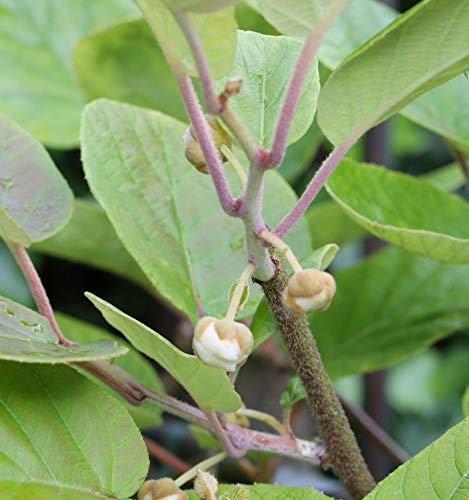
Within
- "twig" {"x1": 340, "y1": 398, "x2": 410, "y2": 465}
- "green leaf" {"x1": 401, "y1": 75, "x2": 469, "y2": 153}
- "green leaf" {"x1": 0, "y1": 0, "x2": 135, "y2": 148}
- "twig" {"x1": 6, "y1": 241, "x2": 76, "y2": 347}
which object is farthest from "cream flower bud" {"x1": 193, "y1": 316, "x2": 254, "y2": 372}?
"green leaf" {"x1": 0, "y1": 0, "x2": 135, "y2": 148}

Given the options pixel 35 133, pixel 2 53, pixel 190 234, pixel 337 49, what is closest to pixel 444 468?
pixel 190 234

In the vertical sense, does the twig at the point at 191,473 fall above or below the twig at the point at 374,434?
above

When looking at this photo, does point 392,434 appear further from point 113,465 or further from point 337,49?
point 113,465

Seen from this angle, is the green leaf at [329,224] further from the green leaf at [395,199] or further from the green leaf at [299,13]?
the green leaf at [299,13]

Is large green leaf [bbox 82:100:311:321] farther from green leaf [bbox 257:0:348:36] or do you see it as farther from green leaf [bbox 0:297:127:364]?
green leaf [bbox 257:0:348:36]

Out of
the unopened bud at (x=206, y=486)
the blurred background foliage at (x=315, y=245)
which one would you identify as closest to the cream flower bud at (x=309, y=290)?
the unopened bud at (x=206, y=486)

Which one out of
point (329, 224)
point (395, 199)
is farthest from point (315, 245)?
point (395, 199)
